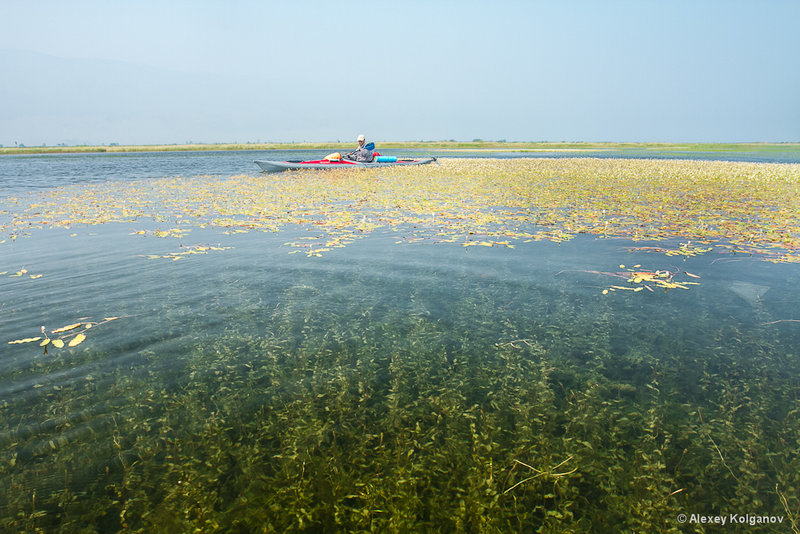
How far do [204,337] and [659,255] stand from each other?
963 cm

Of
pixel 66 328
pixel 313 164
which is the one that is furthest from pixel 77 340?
pixel 313 164

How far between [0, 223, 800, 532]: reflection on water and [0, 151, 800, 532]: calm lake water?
0.02m

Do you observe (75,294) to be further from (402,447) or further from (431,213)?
(431,213)

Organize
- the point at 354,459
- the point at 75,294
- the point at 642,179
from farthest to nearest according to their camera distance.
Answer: the point at 642,179
the point at 75,294
the point at 354,459

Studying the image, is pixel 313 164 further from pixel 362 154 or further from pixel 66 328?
pixel 66 328

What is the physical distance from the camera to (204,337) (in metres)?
5.56

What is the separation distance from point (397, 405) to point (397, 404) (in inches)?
0.6

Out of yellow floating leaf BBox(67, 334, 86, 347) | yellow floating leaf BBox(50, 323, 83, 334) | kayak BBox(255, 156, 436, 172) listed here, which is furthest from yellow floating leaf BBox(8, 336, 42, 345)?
kayak BBox(255, 156, 436, 172)

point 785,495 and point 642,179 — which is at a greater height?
point 642,179

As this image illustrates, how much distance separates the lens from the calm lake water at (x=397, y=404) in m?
3.01

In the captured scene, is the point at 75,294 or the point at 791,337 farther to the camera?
the point at 75,294

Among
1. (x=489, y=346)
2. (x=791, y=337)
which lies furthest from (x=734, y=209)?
(x=489, y=346)

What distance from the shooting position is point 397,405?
13.5 feet

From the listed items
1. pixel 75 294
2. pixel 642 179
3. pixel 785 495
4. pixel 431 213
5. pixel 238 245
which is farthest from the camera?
pixel 642 179
